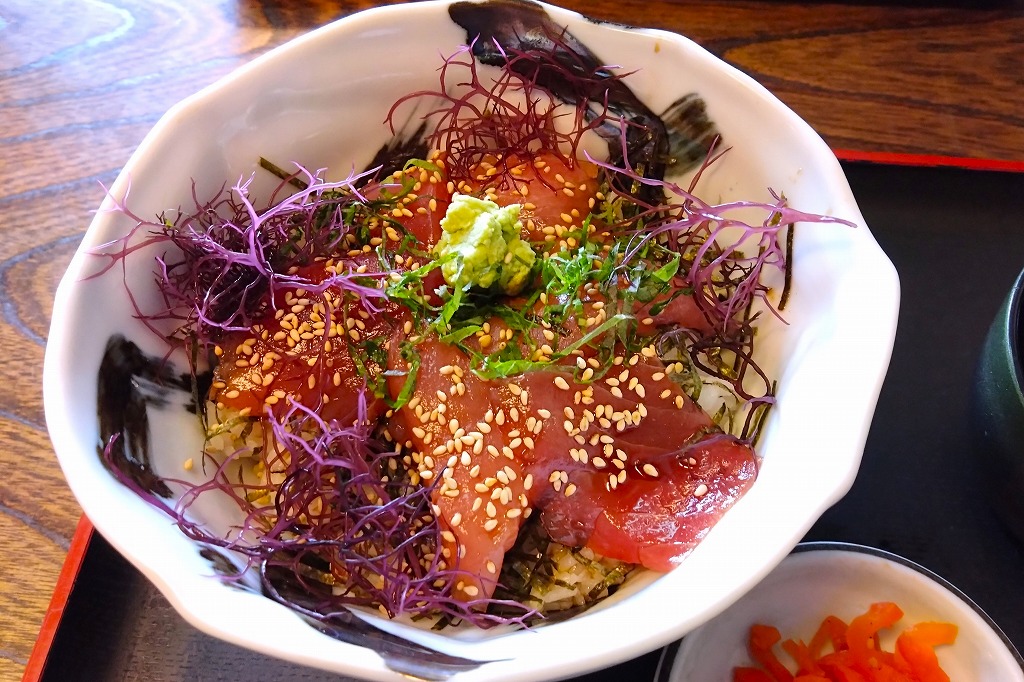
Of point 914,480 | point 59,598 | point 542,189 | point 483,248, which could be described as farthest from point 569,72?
point 59,598

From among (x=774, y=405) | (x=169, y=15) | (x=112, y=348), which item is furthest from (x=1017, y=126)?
(x=169, y=15)

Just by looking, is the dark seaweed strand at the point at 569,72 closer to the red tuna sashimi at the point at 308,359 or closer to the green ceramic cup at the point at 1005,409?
the red tuna sashimi at the point at 308,359

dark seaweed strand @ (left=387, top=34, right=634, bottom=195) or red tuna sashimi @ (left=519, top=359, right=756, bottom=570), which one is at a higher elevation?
dark seaweed strand @ (left=387, top=34, right=634, bottom=195)

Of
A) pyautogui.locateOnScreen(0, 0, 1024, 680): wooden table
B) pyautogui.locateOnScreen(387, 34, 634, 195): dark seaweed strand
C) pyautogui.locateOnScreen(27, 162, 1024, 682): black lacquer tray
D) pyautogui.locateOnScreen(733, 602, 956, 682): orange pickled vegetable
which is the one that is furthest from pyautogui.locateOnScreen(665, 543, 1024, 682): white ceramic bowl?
pyautogui.locateOnScreen(0, 0, 1024, 680): wooden table

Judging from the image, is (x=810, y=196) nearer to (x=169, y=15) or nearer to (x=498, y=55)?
(x=498, y=55)

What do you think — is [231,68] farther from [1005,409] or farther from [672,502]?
[1005,409]

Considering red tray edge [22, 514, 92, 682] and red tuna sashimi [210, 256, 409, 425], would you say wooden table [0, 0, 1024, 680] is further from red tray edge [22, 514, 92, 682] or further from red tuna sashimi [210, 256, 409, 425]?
red tuna sashimi [210, 256, 409, 425]

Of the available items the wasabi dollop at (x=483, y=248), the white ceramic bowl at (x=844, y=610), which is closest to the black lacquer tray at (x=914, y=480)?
the white ceramic bowl at (x=844, y=610)
